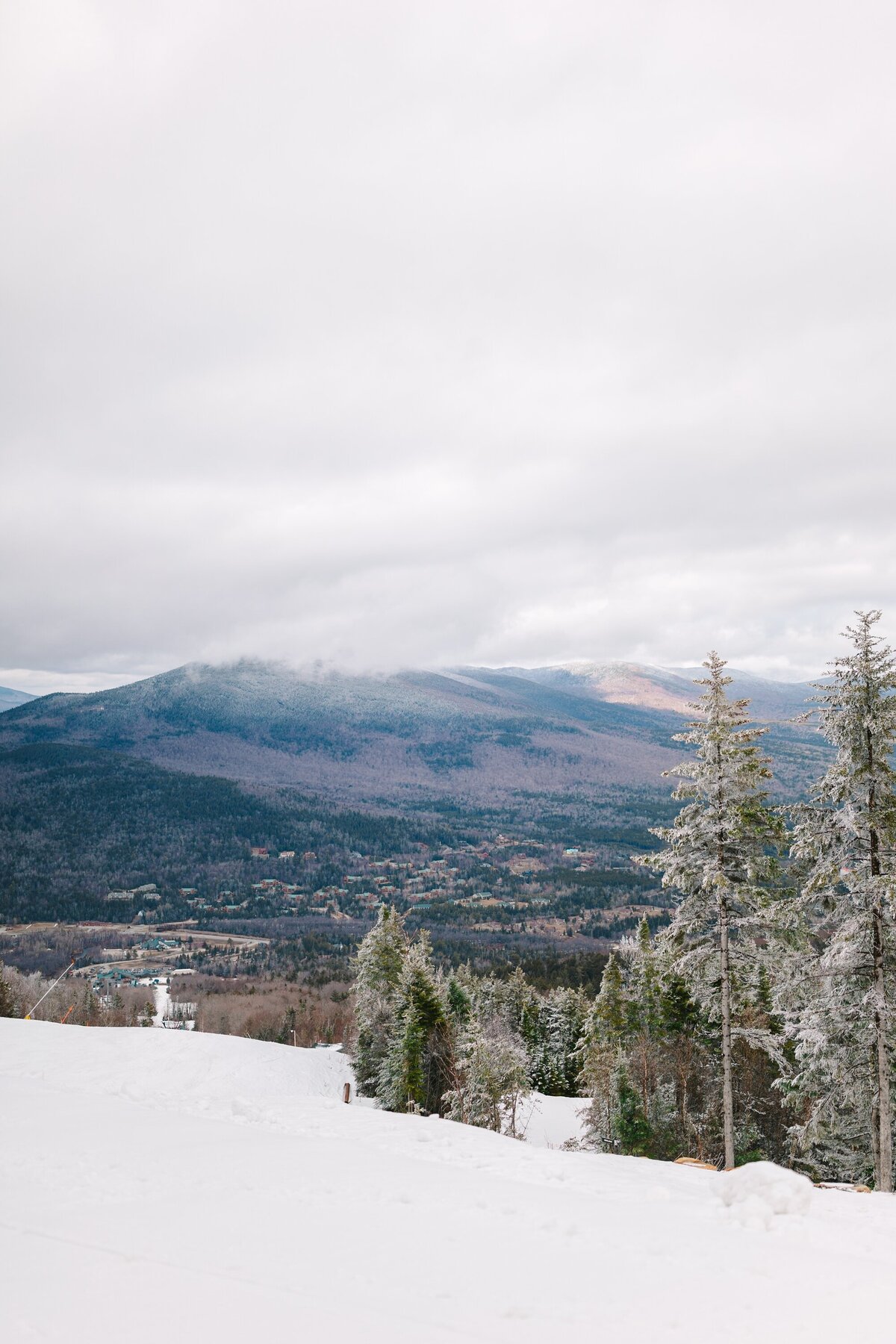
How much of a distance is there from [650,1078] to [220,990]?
104 meters

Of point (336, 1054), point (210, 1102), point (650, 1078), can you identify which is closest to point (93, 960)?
point (336, 1054)

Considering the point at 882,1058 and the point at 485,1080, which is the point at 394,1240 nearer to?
the point at 882,1058

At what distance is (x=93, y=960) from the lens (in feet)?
565

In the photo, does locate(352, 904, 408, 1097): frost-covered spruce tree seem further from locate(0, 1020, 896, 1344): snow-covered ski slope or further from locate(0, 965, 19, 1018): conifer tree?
locate(0, 1020, 896, 1344): snow-covered ski slope

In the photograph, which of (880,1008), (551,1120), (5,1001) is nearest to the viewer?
(880,1008)

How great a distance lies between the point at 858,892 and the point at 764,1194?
8.28 m

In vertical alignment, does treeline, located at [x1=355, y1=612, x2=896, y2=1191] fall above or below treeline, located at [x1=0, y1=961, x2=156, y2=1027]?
above

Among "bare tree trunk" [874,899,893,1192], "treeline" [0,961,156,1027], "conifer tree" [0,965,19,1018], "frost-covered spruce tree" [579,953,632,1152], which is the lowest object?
"treeline" [0,961,156,1027]

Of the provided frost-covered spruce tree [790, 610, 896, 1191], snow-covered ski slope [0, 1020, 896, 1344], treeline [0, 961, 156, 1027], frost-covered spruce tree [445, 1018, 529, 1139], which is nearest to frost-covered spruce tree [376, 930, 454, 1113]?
frost-covered spruce tree [445, 1018, 529, 1139]

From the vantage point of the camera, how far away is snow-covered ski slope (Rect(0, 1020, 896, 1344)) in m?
6.45

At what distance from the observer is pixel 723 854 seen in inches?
727

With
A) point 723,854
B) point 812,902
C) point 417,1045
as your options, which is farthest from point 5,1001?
point 812,902

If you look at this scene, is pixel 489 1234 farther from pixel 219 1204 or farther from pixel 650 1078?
pixel 650 1078

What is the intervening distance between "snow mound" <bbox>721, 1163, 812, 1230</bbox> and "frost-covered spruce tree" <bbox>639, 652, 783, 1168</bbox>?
7.64 meters
